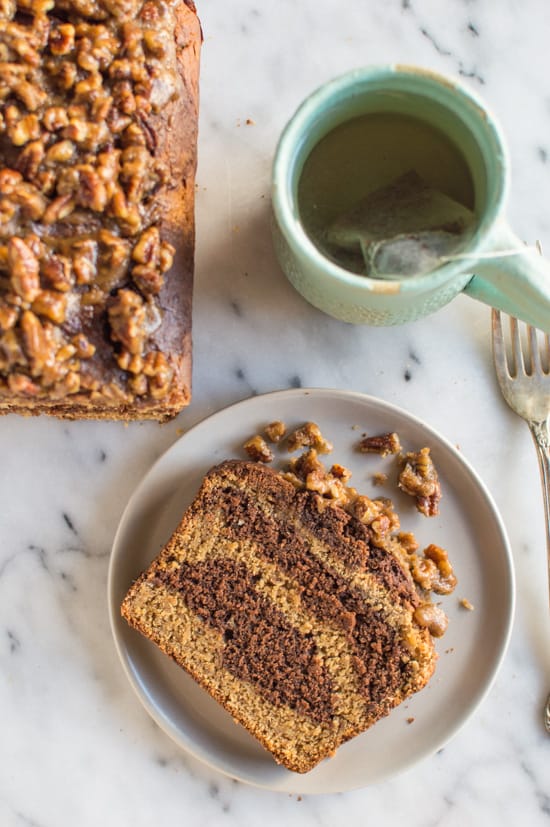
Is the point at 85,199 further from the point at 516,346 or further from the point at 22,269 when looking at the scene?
the point at 516,346

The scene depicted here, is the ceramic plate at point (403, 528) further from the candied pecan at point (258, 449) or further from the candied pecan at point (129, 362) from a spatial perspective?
the candied pecan at point (129, 362)

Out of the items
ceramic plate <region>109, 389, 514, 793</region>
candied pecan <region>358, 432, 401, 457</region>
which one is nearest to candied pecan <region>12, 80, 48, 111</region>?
ceramic plate <region>109, 389, 514, 793</region>

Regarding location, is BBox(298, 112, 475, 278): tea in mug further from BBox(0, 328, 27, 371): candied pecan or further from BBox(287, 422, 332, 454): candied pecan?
BBox(0, 328, 27, 371): candied pecan

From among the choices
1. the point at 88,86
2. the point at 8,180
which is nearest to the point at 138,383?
the point at 8,180

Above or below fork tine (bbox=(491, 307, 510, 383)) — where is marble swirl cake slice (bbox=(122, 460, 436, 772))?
below

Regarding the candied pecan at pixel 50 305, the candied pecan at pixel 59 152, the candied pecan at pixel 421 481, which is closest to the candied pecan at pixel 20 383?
the candied pecan at pixel 50 305

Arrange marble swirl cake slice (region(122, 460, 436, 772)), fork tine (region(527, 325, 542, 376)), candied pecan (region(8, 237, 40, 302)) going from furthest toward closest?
fork tine (region(527, 325, 542, 376)) < marble swirl cake slice (region(122, 460, 436, 772)) < candied pecan (region(8, 237, 40, 302))
